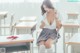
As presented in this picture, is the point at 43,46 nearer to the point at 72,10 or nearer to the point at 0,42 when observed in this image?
the point at 0,42

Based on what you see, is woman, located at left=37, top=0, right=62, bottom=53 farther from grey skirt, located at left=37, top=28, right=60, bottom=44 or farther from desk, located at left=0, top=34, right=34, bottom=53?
desk, located at left=0, top=34, right=34, bottom=53

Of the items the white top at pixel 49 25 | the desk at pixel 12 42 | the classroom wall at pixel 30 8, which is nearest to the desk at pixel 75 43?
the desk at pixel 12 42

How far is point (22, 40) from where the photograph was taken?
2928mm

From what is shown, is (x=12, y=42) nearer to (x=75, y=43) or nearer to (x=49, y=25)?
(x=75, y=43)

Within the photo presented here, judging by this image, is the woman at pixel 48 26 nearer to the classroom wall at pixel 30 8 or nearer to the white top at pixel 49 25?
the white top at pixel 49 25

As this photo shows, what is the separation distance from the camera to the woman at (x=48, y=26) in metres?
3.69

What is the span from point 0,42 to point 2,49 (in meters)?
0.12

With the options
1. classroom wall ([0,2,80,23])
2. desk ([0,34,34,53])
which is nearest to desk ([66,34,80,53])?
desk ([0,34,34,53])

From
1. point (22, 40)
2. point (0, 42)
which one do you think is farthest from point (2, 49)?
point (22, 40)

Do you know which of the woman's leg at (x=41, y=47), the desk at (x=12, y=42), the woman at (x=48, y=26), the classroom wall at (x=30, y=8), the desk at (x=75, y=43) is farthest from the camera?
the classroom wall at (x=30, y=8)

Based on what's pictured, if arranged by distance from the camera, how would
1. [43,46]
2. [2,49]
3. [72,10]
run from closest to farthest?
[2,49] < [43,46] < [72,10]

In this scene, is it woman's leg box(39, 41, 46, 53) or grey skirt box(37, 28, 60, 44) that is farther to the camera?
grey skirt box(37, 28, 60, 44)

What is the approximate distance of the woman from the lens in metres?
3.69

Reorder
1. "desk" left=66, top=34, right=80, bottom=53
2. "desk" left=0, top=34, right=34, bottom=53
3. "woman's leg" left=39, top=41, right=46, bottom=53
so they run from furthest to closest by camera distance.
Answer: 1. "woman's leg" left=39, top=41, right=46, bottom=53
2. "desk" left=0, top=34, right=34, bottom=53
3. "desk" left=66, top=34, right=80, bottom=53
